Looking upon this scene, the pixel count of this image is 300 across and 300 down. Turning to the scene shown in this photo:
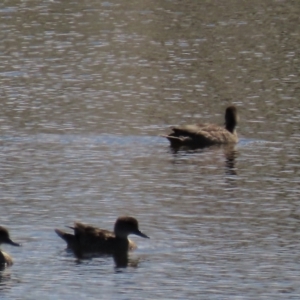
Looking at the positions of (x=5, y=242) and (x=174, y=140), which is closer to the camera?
(x=5, y=242)

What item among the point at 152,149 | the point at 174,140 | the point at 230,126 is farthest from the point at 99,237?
the point at 230,126

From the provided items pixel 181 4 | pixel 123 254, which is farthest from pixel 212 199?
pixel 181 4

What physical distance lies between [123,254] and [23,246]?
3.93ft

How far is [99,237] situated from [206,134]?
7.03m

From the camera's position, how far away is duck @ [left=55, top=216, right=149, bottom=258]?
16688 mm

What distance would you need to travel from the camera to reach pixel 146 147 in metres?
22.9

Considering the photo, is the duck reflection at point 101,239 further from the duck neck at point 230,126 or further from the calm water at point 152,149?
the duck neck at point 230,126

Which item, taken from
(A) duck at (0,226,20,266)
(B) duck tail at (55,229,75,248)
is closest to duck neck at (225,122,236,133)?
(B) duck tail at (55,229,75,248)

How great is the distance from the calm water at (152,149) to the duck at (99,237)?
0.19 meters

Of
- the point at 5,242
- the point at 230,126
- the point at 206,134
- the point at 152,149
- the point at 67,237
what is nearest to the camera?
the point at 5,242

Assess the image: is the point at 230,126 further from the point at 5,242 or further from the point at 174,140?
the point at 5,242

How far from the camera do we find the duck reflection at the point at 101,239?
657 inches

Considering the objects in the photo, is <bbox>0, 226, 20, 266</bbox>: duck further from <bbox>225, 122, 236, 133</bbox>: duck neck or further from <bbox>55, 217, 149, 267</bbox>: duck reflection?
<bbox>225, 122, 236, 133</bbox>: duck neck

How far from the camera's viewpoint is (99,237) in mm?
16734
